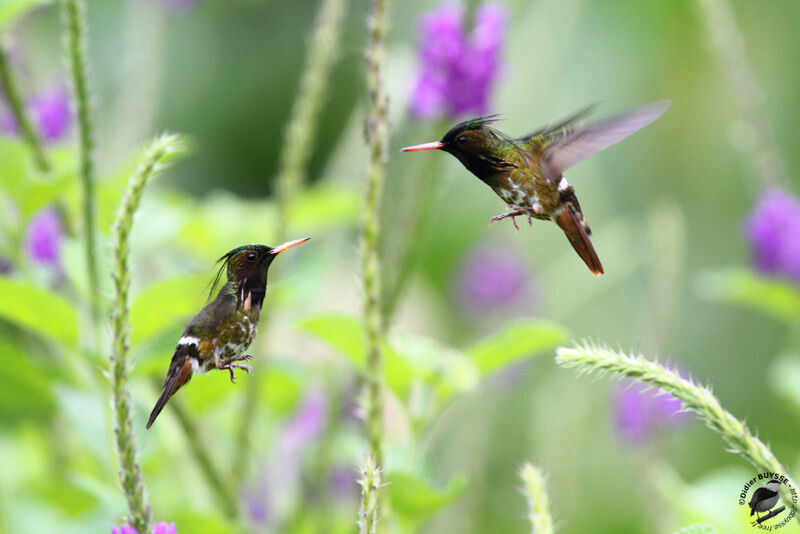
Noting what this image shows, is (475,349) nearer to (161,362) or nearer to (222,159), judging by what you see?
(161,362)

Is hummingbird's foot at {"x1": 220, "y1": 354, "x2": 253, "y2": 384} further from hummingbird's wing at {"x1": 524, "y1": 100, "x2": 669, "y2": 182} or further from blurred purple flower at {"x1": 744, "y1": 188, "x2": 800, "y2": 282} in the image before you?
blurred purple flower at {"x1": 744, "y1": 188, "x2": 800, "y2": 282}

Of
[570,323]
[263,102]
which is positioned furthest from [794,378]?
[263,102]

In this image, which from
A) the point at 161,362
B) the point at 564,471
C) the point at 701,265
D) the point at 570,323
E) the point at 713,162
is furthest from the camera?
the point at 713,162

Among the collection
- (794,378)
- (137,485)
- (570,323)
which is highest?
(570,323)

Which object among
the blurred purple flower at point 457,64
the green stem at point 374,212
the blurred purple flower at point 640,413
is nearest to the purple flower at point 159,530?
the green stem at point 374,212

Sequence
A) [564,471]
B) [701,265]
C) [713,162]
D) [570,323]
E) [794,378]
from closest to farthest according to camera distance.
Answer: [794,378] < [564,471] < [570,323] < [701,265] < [713,162]

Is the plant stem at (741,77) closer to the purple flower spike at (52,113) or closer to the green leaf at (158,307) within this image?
the green leaf at (158,307)

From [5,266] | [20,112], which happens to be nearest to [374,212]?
[20,112]
